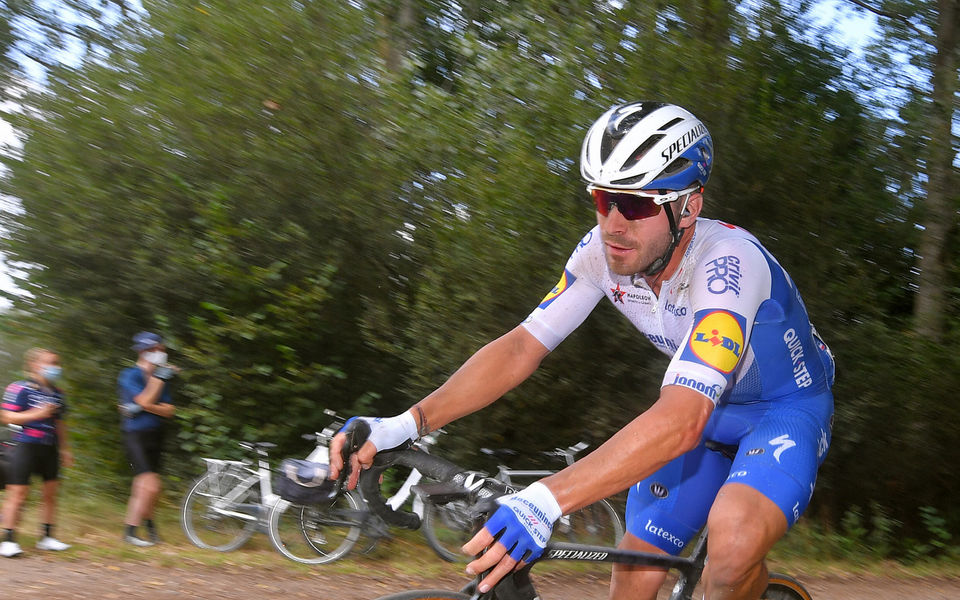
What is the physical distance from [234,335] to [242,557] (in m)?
3.11

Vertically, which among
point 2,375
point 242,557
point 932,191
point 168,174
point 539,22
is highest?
point 539,22

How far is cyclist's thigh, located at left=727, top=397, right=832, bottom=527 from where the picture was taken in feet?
8.41

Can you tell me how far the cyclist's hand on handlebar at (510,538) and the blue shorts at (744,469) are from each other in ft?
3.00

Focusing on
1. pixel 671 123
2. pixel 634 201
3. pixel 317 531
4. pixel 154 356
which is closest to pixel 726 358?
pixel 634 201

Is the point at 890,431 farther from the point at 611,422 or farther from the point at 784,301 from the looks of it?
the point at 784,301

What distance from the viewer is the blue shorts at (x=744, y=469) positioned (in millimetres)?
2598

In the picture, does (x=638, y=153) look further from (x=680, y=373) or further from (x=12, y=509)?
(x=12, y=509)

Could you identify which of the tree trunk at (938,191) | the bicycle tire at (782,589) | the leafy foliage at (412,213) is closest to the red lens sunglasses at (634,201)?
the bicycle tire at (782,589)

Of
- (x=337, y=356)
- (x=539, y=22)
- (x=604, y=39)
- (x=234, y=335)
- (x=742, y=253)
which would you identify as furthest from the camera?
(x=337, y=356)

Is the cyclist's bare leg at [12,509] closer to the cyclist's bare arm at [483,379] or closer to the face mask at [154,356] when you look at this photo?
the face mask at [154,356]

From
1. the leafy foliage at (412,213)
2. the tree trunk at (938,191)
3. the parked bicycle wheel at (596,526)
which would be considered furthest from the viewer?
the tree trunk at (938,191)

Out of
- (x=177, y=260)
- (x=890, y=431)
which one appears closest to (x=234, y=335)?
(x=177, y=260)

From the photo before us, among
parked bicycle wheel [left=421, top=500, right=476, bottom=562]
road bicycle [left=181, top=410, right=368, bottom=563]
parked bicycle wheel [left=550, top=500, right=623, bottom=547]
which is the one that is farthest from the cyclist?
parked bicycle wheel [left=550, top=500, right=623, bottom=547]

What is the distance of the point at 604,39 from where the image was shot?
8.90 metres
